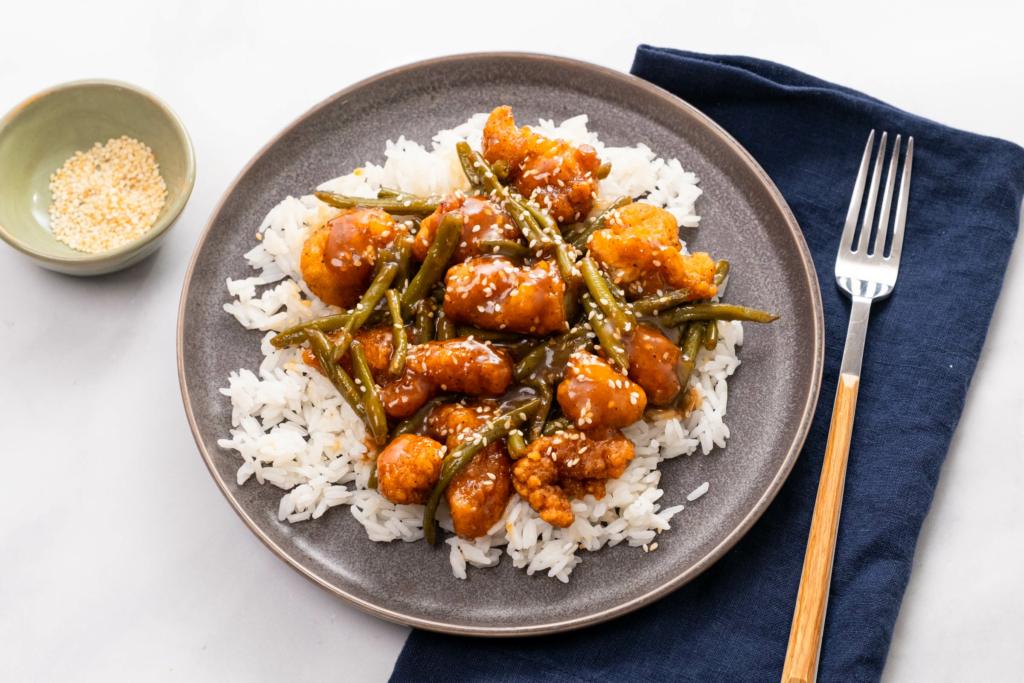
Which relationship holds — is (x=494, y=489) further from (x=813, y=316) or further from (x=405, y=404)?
(x=813, y=316)

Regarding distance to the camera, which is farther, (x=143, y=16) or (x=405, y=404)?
(x=143, y=16)

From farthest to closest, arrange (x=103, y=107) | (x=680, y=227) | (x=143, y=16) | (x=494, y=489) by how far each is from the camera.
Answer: (x=143, y=16) < (x=103, y=107) < (x=680, y=227) < (x=494, y=489)

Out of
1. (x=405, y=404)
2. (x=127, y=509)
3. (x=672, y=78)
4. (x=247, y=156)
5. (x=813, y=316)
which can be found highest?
(x=672, y=78)

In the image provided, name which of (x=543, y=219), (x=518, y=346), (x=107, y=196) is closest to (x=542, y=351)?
(x=518, y=346)

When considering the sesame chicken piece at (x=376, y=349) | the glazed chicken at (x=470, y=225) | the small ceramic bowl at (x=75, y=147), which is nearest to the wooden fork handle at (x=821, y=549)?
the glazed chicken at (x=470, y=225)

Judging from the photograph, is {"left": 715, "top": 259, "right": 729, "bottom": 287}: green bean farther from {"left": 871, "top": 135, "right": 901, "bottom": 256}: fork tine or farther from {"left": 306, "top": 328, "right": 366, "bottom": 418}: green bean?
{"left": 306, "top": 328, "right": 366, "bottom": 418}: green bean

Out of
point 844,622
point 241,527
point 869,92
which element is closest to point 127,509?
point 241,527

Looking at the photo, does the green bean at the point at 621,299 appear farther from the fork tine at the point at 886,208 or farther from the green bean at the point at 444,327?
the fork tine at the point at 886,208

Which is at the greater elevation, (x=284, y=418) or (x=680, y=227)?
(x=680, y=227)
